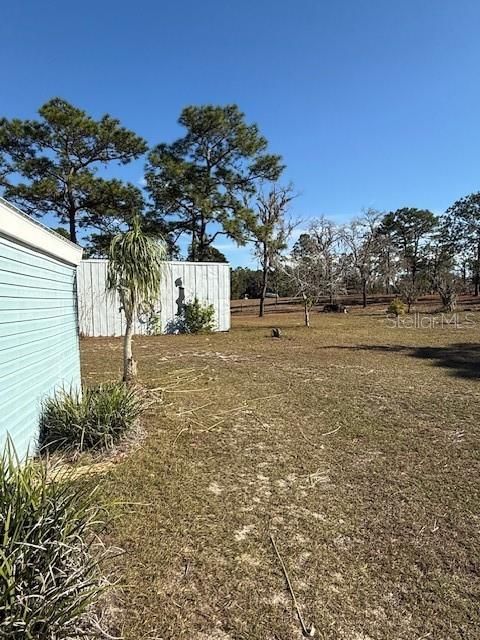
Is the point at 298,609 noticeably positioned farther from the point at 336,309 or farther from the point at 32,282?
the point at 336,309

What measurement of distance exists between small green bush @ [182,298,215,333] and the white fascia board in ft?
23.7

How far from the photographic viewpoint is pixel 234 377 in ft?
20.0

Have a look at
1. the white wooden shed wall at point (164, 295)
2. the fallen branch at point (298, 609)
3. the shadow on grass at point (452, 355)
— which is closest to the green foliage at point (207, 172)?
the white wooden shed wall at point (164, 295)

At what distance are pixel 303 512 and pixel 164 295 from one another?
368 inches

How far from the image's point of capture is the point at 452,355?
800 cm

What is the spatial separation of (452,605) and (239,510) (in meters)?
1.19

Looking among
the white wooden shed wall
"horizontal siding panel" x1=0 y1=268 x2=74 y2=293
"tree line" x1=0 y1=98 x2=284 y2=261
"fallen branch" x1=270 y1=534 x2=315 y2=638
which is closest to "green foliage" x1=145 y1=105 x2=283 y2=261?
"tree line" x1=0 y1=98 x2=284 y2=261

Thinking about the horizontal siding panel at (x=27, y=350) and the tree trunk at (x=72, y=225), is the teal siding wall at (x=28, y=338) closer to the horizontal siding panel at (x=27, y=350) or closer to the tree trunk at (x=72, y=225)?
the horizontal siding panel at (x=27, y=350)

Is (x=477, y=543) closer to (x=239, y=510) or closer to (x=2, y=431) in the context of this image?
(x=239, y=510)

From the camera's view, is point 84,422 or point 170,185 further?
point 170,185

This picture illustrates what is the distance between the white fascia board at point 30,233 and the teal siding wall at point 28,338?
2.7 inches

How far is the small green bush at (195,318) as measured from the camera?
38.4ft

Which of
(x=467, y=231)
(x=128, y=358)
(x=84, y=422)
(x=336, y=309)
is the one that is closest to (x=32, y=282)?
(x=84, y=422)

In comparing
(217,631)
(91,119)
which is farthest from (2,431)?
(91,119)
